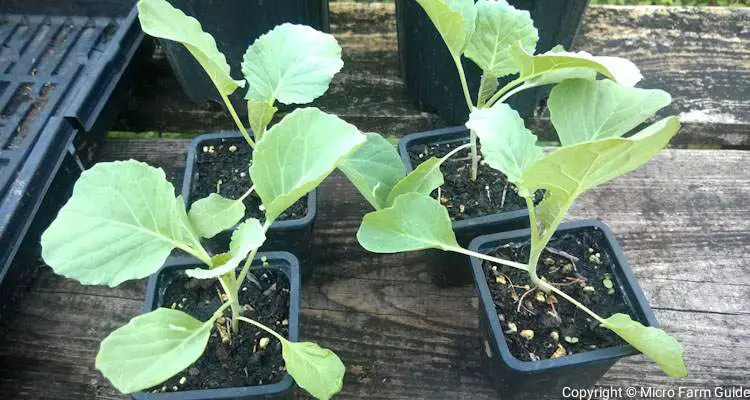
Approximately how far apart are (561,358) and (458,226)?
190mm

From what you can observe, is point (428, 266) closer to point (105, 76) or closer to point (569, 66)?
point (569, 66)

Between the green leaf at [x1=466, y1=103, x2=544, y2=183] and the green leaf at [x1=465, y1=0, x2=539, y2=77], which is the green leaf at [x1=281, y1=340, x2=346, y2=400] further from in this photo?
the green leaf at [x1=465, y1=0, x2=539, y2=77]

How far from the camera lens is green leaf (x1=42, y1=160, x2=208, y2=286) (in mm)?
467

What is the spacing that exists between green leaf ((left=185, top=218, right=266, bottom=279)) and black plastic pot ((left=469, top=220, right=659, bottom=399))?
26 centimetres

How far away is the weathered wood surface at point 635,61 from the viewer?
90 centimetres

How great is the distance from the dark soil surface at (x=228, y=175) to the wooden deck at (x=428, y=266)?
11cm

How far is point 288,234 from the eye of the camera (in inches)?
27.4

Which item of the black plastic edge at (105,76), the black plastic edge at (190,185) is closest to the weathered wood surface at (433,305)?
the black plastic edge at (190,185)

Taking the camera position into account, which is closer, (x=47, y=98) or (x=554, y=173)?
(x=554, y=173)

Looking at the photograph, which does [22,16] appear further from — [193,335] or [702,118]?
[702,118]

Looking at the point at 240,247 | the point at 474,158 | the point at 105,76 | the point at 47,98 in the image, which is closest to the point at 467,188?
the point at 474,158

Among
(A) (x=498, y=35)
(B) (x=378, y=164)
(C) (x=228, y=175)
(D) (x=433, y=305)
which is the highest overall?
(A) (x=498, y=35)

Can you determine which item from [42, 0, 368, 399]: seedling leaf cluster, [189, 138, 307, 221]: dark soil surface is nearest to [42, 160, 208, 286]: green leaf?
[42, 0, 368, 399]: seedling leaf cluster

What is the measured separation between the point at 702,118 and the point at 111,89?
2.95 ft
